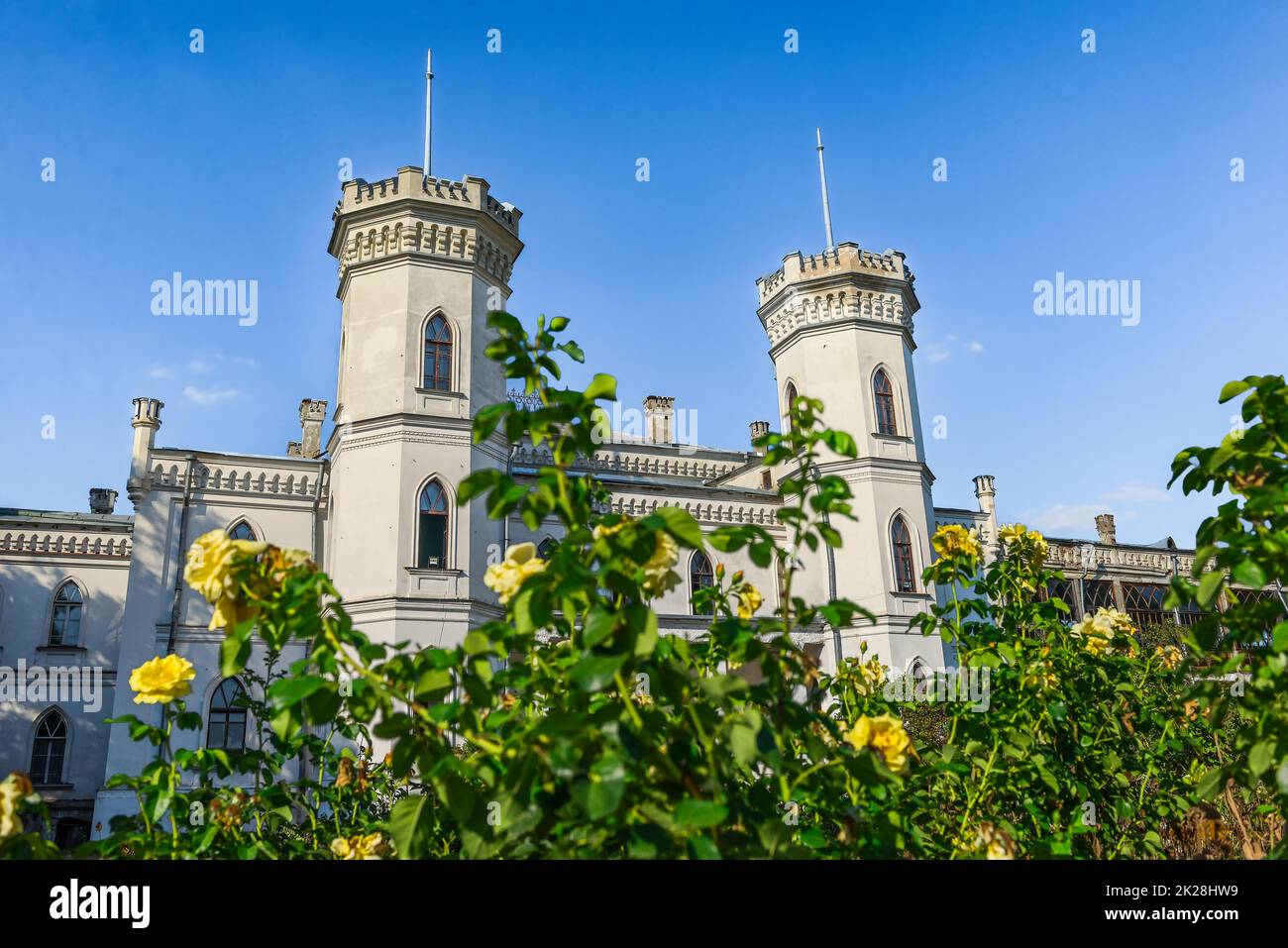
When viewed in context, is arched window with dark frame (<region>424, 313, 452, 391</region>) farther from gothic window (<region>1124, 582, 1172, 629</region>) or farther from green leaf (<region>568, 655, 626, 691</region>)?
gothic window (<region>1124, 582, 1172, 629</region>)

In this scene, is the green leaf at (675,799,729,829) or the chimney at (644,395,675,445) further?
the chimney at (644,395,675,445)

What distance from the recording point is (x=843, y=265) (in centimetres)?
2466

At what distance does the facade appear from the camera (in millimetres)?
18031

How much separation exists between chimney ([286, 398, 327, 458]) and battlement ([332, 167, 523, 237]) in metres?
9.94

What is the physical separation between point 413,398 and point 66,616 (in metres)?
13.6

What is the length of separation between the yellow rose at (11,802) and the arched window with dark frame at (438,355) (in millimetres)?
17267

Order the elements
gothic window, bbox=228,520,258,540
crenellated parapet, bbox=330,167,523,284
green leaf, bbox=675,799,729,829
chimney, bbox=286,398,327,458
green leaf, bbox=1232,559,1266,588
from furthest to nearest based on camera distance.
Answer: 1. chimney, bbox=286,398,327,458
2. gothic window, bbox=228,520,258,540
3. crenellated parapet, bbox=330,167,523,284
4. green leaf, bbox=1232,559,1266,588
5. green leaf, bbox=675,799,729,829

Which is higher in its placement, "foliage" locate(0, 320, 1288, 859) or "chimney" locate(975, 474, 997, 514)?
"chimney" locate(975, 474, 997, 514)

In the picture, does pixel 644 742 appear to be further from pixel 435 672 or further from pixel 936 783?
pixel 936 783

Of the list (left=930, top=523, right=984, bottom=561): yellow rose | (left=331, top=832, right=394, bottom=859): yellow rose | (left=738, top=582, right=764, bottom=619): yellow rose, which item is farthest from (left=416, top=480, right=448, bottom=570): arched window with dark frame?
(left=331, top=832, right=394, bottom=859): yellow rose

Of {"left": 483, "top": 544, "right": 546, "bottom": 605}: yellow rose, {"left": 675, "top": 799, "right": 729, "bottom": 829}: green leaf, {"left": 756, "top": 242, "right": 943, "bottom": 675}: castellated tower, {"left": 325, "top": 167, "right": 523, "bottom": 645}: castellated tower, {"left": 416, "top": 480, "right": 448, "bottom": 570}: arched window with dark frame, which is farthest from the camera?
{"left": 756, "top": 242, "right": 943, "bottom": 675}: castellated tower

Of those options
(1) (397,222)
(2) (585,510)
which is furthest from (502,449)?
(2) (585,510)

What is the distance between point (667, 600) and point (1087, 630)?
1712 cm

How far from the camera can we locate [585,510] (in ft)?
7.18
